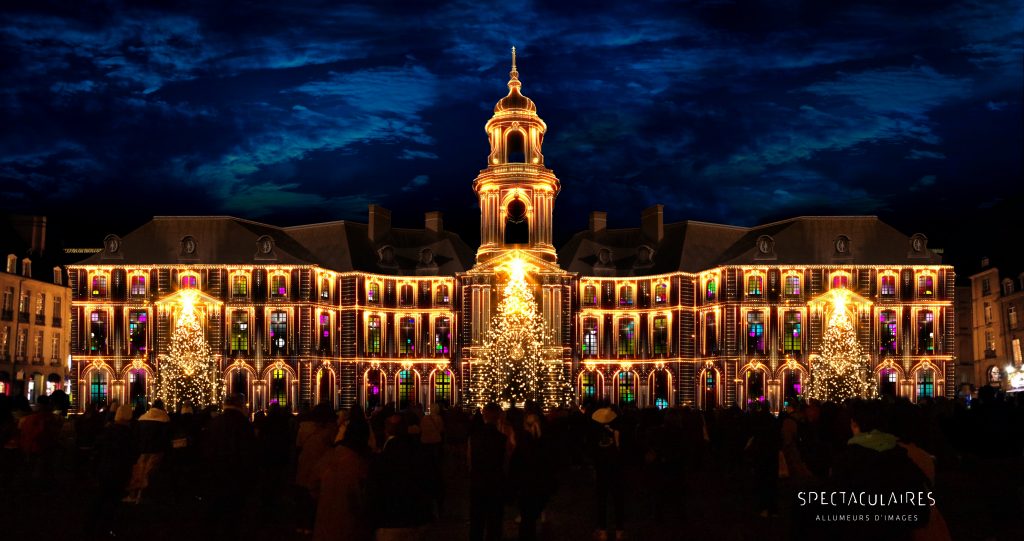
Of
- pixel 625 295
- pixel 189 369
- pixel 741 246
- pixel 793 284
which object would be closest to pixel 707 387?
pixel 793 284

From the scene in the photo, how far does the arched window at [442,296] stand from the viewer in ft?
309

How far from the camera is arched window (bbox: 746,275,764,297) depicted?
87562 mm

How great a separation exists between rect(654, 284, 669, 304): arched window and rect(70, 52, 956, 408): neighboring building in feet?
0.52

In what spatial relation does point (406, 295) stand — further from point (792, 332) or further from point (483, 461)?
point (483, 461)

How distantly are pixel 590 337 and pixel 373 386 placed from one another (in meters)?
17.9

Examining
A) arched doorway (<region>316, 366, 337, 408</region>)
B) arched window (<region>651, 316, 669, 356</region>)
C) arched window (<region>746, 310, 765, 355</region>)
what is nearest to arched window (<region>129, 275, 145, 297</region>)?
arched doorway (<region>316, 366, 337, 408</region>)

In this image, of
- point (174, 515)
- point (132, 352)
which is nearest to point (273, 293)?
point (132, 352)

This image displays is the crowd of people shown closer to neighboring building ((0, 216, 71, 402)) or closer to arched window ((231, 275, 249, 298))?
neighboring building ((0, 216, 71, 402))

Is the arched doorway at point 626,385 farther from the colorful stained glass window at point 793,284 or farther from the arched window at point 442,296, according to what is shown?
the arched window at point 442,296

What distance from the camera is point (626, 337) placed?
3743 inches

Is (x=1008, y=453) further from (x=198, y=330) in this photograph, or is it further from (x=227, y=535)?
(x=198, y=330)

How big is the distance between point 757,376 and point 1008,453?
67.5 metres

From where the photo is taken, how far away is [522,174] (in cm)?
8650

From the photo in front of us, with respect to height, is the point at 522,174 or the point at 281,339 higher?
the point at 522,174
